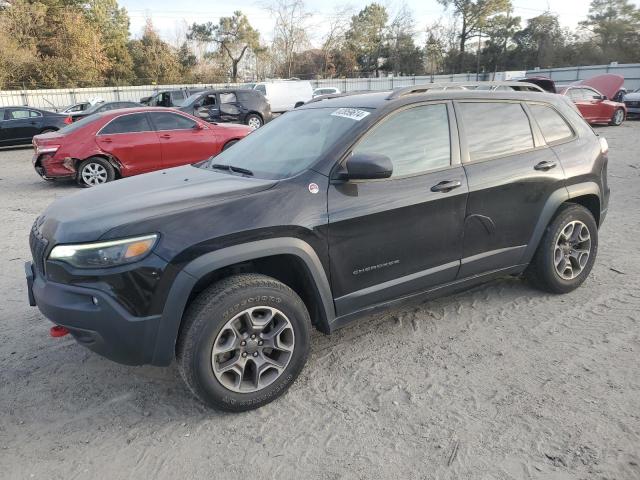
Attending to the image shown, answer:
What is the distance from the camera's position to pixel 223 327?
2623 millimetres

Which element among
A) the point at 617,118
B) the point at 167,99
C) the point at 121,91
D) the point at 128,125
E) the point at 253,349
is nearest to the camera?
the point at 253,349

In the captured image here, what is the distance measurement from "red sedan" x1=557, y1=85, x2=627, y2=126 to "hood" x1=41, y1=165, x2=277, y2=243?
17.5 meters

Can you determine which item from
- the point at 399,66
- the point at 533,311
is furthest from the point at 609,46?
the point at 533,311

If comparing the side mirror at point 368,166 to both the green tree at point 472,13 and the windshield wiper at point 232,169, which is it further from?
the green tree at point 472,13

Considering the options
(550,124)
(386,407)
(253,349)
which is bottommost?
(386,407)

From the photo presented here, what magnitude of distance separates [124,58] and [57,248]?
1871 inches

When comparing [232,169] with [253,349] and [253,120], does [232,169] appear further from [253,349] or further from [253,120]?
[253,120]

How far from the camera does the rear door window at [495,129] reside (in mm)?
3570

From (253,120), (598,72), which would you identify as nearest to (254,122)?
(253,120)

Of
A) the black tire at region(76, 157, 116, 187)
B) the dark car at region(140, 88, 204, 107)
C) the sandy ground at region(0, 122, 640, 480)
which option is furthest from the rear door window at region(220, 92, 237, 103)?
the sandy ground at region(0, 122, 640, 480)

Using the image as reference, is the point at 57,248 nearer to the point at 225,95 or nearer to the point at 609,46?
the point at 225,95

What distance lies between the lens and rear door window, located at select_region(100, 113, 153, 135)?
9094 mm

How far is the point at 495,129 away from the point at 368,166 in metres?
1.43

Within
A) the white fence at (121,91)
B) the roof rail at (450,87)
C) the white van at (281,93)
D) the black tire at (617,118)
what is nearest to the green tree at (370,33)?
the white fence at (121,91)
